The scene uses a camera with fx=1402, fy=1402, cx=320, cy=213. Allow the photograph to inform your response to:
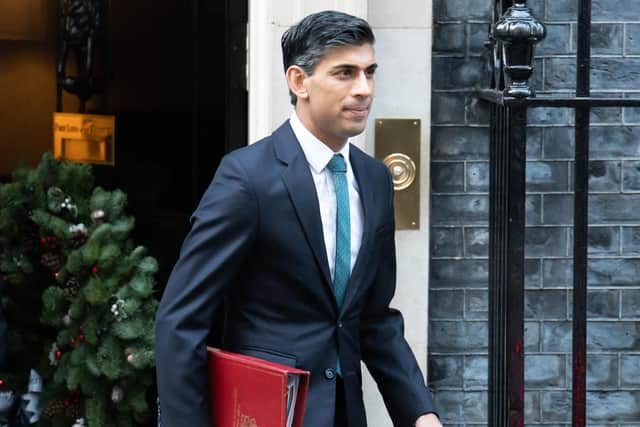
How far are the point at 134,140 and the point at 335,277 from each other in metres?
2.99

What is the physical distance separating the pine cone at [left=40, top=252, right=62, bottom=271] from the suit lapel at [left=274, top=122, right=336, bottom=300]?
2.41 m

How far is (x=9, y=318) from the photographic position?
550 cm

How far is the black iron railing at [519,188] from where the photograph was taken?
4023 millimetres

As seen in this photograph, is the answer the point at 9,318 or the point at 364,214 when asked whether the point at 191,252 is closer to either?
the point at 364,214

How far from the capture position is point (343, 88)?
3061mm

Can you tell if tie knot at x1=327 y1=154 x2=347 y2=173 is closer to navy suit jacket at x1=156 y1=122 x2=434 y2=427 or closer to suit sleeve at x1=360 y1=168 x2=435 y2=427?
navy suit jacket at x1=156 y1=122 x2=434 y2=427

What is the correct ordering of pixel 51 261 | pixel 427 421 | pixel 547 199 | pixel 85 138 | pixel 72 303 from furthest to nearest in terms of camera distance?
pixel 85 138 < pixel 51 261 < pixel 72 303 < pixel 547 199 < pixel 427 421

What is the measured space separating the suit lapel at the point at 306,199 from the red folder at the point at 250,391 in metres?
0.26

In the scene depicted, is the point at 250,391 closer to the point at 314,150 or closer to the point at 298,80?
the point at 314,150

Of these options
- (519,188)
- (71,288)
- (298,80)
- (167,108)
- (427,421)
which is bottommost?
(427,421)

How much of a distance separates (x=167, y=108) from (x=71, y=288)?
99cm

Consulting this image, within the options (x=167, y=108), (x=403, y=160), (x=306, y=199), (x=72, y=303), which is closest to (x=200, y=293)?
(x=306, y=199)

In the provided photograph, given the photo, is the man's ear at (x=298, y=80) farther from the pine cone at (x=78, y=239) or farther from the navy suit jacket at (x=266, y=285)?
the pine cone at (x=78, y=239)

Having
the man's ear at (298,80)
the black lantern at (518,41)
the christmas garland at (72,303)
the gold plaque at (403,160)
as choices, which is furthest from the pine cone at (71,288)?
the man's ear at (298,80)
